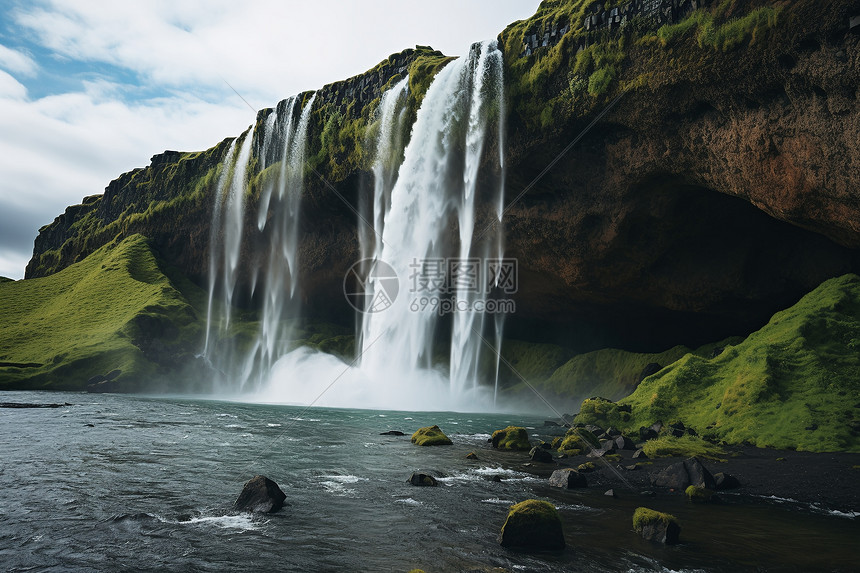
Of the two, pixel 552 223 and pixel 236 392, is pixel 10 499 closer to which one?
pixel 552 223

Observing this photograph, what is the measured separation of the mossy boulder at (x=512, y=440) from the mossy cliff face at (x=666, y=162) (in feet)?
A: 51.4

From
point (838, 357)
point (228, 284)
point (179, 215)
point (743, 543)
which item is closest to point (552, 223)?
point (838, 357)

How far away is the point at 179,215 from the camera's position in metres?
75.7

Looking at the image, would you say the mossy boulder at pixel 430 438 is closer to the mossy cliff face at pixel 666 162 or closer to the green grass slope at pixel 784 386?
the green grass slope at pixel 784 386

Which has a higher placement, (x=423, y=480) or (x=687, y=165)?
(x=687, y=165)

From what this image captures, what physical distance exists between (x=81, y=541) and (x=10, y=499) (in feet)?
12.0

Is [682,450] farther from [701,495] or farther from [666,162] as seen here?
[666,162]

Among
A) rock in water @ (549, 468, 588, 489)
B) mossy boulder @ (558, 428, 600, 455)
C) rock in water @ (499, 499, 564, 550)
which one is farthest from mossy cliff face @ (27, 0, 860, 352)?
rock in water @ (499, 499, 564, 550)

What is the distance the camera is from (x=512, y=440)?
19.6 meters

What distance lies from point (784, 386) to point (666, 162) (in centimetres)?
1332

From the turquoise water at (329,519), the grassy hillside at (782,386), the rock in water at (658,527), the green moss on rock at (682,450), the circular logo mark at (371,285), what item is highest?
the circular logo mark at (371,285)

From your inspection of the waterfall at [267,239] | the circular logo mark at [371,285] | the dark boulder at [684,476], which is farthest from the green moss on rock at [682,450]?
the waterfall at [267,239]

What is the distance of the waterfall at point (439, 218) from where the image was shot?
117 feet

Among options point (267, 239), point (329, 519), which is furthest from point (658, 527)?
point (267, 239)
